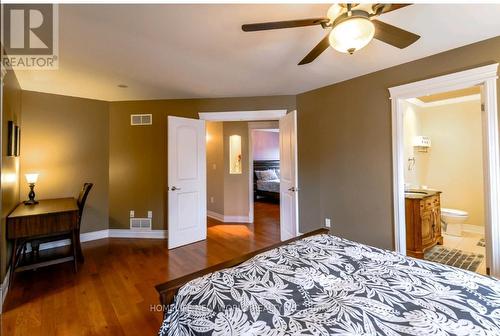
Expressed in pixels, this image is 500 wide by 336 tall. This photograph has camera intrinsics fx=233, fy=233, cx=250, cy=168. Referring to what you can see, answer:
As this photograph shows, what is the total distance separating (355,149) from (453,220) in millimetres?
2395

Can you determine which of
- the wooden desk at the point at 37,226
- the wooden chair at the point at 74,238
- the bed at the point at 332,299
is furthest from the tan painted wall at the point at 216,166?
the bed at the point at 332,299

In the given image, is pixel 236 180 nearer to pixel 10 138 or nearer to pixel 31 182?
pixel 31 182

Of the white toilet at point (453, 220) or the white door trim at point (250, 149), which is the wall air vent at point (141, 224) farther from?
the white toilet at point (453, 220)

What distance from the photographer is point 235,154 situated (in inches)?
207

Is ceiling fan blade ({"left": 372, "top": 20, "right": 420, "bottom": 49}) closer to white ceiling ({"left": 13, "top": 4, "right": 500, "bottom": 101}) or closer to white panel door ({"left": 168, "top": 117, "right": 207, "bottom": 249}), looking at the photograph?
white ceiling ({"left": 13, "top": 4, "right": 500, "bottom": 101})

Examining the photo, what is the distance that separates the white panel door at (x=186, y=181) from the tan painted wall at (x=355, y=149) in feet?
5.35

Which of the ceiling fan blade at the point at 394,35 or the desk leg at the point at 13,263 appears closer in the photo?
the ceiling fan blade at the point at 394,35

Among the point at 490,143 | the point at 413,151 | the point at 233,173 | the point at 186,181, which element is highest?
the point at 413,151

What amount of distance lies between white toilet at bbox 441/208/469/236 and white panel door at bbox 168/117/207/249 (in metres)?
4.10

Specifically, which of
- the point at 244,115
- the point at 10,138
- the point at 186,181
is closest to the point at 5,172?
the point at 10,138

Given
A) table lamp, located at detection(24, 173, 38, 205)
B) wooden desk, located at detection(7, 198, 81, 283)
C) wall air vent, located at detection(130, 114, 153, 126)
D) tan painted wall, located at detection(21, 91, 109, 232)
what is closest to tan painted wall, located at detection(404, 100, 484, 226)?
wall air vent, located at detection(130, 114, 153, 126)

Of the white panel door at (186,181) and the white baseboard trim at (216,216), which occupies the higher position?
the white panel door at (186,181)

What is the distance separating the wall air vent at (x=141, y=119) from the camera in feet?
13.2

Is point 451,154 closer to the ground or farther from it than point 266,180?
farther from it
